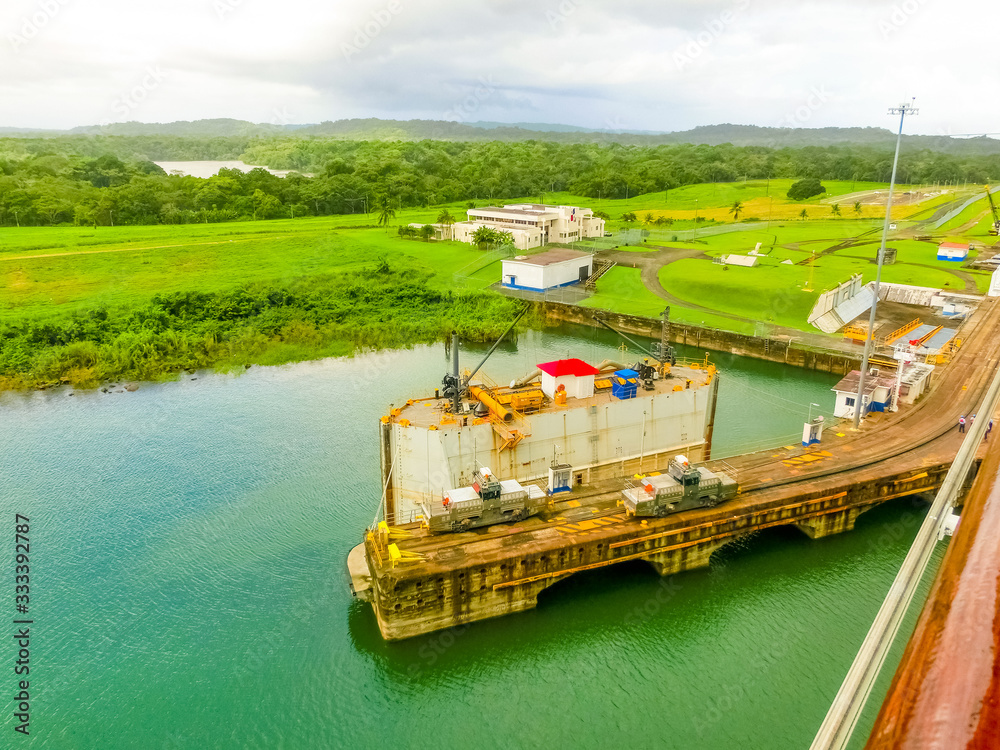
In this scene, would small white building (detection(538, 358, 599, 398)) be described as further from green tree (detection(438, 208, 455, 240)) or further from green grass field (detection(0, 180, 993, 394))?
green tree (detection(438, 208, 455, 240))

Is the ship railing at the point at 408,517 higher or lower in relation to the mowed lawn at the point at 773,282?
lower

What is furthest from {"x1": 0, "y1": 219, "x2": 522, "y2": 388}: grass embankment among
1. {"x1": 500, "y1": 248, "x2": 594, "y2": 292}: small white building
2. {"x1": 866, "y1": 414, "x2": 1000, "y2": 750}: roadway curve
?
{"x1": 866, "y1": 414, "x2": 1000, "y2": 750}: roadway curve

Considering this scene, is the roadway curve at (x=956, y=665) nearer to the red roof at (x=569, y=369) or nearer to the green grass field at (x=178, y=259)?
the red roof at (x=569, y=369)

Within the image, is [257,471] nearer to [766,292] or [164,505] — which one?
[164,505]

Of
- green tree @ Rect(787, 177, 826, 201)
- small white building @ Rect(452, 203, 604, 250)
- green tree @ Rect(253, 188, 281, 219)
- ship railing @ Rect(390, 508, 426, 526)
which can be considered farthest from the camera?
green tree @ Rect(787, 177, 826, 201)

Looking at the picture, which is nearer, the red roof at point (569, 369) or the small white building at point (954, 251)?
the red roof at point (569, 369)

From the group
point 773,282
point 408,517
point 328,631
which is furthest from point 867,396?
point 773,282

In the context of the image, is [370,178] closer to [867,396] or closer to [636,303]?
[636,303]

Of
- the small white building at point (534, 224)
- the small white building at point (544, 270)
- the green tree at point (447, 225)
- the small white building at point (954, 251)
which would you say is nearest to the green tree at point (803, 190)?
the small white building at point (954, 251)
